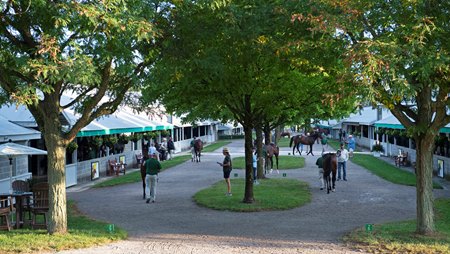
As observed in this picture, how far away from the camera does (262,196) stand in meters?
16.6

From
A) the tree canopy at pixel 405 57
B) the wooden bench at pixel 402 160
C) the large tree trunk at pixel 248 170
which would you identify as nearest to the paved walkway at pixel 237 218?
the large tree trunk at pixel 248 170

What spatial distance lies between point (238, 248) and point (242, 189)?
9235 millimetres

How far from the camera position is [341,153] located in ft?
71.2

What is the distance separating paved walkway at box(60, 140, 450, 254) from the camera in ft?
32.2

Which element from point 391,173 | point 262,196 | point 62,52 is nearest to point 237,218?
point 262,196

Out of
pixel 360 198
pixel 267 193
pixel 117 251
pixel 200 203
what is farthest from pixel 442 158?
pixel 117 251

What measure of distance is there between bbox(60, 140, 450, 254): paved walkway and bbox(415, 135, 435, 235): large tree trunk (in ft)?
5.65

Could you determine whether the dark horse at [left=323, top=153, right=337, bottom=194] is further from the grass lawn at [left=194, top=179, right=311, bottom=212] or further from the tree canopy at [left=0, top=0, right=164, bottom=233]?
the tree canopy at [left=0, top=0, right=164, bottom=233]

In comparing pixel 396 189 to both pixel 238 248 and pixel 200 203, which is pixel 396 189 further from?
pixel 238 248

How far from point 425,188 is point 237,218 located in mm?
4813

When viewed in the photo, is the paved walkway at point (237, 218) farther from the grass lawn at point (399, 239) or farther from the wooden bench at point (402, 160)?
the wooden bench at point (402, 160)

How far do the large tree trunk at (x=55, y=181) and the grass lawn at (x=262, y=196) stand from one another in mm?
5195

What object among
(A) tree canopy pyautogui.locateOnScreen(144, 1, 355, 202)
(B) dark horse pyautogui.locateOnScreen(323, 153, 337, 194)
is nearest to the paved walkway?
(B) dark horse pyautogui.locateOnScreen(323, 153, 337, 194)

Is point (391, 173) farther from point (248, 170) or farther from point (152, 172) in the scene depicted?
point (152, 172)
